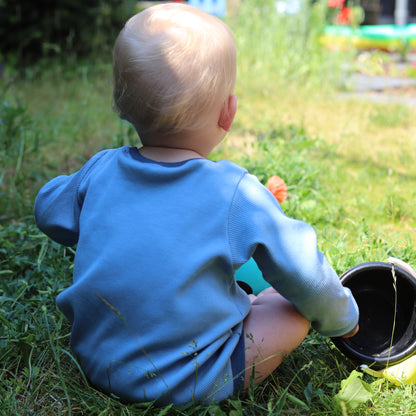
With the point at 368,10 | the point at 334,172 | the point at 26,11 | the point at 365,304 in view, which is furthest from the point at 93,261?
the point at 368,10

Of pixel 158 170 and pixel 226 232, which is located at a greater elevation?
pixel 158 170

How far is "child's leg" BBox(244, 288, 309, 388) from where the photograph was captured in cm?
137

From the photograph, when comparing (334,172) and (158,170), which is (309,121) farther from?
(158,170)

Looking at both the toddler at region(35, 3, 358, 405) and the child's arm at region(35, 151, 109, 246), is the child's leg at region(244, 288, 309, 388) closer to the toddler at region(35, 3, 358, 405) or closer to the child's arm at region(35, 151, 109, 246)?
the toddler at region(35, 3, 358, 405)

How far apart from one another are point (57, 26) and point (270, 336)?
470cm

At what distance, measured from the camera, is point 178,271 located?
123 cm

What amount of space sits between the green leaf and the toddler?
0.16 metres

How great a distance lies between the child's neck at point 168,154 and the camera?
1332mm

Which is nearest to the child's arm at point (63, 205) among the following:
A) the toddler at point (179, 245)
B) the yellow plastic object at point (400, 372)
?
the toddler at point (179, 245)

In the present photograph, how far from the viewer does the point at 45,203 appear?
1.55 metres

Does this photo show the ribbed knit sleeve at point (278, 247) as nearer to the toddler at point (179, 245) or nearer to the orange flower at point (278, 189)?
the toddler at point (179, 245)

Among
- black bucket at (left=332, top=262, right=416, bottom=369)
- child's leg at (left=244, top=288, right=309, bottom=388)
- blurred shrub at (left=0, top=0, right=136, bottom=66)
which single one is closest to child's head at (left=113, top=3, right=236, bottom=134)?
child's leg at (left=244, top=288, right=309, bottom=388)

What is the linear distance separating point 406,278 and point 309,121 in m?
2.62

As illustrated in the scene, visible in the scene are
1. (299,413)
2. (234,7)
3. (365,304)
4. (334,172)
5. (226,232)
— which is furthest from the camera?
(234,7)
